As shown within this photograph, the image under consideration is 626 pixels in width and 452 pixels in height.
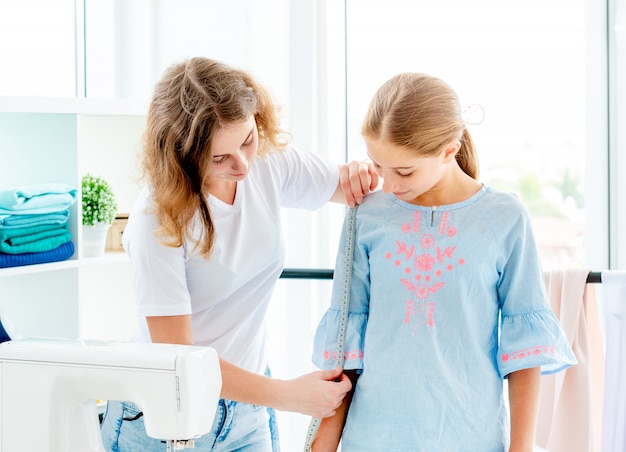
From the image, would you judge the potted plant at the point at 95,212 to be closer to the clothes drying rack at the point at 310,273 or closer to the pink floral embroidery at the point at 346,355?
the clothes drying rack at the point at 310,273

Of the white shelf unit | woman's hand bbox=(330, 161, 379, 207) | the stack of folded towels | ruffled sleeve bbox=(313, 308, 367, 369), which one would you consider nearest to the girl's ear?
woman's hand bbox=(330, 161, 379, 207)

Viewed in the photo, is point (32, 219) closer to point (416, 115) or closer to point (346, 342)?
point (346, 342)

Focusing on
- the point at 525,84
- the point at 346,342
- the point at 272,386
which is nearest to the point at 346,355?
the point at 346,342

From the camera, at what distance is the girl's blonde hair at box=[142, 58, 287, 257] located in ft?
4.29

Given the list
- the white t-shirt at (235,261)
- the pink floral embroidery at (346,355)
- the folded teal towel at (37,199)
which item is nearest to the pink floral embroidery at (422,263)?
the pink floral embroidery at (346,355)

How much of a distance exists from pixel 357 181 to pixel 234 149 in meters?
0.28

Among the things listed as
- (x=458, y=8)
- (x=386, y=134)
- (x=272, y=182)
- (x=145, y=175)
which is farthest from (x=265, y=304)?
(x=458, y=8)

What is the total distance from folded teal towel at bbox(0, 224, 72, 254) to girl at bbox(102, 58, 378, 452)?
41cm

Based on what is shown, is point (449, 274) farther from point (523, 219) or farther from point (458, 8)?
point (458, 8)

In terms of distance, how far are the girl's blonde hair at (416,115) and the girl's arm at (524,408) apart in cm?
41

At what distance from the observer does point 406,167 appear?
4.24ft

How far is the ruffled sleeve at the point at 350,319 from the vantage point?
1395mm

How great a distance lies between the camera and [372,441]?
1352 millimetres

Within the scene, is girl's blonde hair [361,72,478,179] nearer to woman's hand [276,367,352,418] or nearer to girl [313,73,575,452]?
girl [313,73,575,452]
